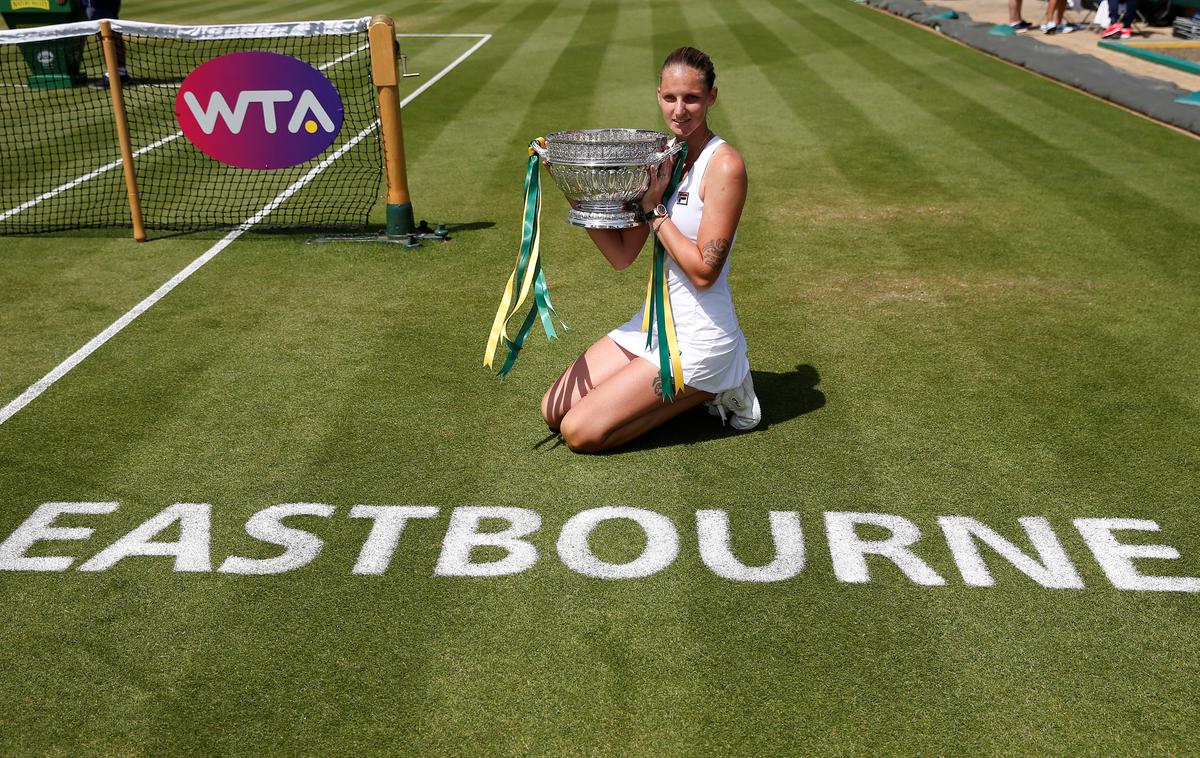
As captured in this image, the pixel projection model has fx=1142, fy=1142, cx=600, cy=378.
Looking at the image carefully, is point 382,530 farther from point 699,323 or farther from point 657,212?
point 657,212

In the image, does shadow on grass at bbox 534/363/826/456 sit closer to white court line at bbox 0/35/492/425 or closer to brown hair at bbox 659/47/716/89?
brown hair at bbox 659/47/716/89

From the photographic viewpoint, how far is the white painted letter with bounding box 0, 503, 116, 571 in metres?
5.04

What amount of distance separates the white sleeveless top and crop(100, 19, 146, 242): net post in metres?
5.68

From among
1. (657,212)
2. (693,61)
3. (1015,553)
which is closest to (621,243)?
(657,212)

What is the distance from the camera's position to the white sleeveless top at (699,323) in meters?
5.92

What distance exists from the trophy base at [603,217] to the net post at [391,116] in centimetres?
429

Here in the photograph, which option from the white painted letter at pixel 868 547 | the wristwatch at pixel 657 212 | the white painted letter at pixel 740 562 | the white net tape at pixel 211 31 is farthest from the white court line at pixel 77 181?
the white painted letter at pixel 868 547

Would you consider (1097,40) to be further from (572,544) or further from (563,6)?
(572,544)

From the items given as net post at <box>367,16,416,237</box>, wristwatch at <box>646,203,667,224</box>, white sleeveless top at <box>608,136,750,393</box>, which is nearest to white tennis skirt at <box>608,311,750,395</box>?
white sleeveless top at <box>608,136,750,393</box>

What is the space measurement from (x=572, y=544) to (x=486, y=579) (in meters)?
0.48

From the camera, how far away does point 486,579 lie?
494 cm

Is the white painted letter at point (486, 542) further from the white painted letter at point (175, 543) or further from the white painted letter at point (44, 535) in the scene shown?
the white painted letter at point (44, 535)

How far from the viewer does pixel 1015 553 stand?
514 centimetres

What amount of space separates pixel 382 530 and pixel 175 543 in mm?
933
